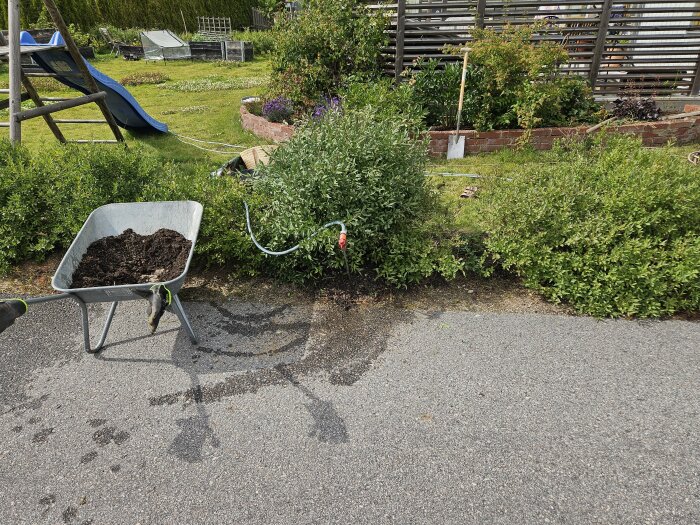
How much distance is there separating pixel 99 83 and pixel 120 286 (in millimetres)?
5159

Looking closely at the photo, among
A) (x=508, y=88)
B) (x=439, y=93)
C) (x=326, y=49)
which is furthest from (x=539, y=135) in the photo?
(x=326, y=49)

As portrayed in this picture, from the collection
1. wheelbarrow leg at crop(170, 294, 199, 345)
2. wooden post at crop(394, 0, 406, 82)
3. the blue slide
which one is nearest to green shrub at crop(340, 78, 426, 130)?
wooden post at crop(394, 0, 406, 82)

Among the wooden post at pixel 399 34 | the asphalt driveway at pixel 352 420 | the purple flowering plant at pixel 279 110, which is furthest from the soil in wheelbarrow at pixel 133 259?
the wooden post at pixel 399 34

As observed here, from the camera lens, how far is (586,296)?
125 inches

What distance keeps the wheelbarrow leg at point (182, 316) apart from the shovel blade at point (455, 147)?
13.8 feet

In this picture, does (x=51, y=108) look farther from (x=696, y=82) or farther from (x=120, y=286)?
(x=696, y=82)

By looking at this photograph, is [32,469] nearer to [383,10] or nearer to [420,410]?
[420,410]

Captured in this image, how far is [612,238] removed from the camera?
313 centimetres

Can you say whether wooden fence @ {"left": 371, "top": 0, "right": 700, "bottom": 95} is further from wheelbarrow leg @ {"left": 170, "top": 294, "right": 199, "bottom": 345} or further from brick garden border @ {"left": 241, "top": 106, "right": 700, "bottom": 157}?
wheelbarrow leg @ {"left": 170, "top": 294, "right": 199, "bottom": 345}

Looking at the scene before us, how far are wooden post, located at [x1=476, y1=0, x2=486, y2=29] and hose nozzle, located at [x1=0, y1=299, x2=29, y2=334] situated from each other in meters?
6.62

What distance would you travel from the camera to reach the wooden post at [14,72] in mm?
4344

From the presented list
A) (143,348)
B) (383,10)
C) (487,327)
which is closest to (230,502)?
(143,348)

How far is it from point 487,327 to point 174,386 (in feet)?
6.53

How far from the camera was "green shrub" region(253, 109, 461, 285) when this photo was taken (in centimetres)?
327
